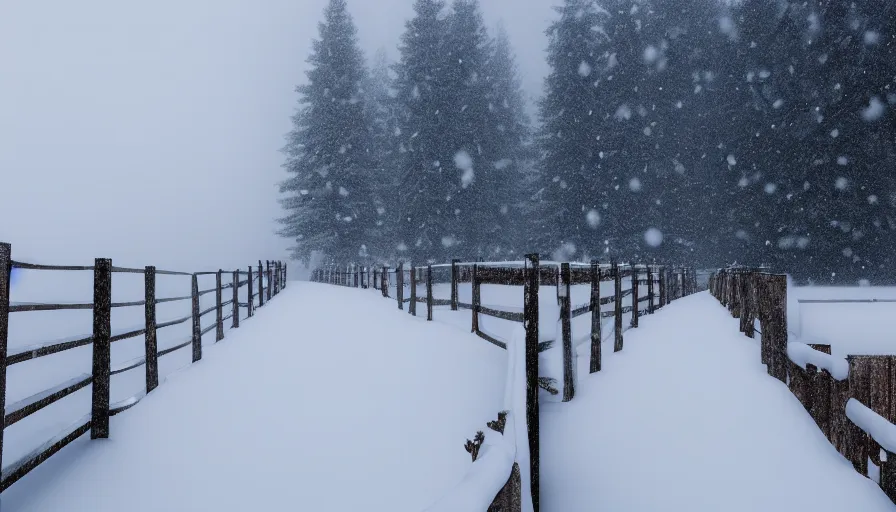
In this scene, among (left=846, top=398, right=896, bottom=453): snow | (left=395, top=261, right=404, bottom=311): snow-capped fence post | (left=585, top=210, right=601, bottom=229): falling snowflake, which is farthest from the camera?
(left=585, top=210, right=601, bottom=229): falling snowflake

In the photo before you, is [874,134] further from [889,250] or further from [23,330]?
[23,330]

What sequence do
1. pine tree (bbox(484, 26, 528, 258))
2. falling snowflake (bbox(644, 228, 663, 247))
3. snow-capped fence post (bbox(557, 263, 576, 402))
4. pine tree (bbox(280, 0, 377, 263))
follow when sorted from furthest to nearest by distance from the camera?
pine tree (bbox(280, 0, 377, 263)) < pine tree (bbox(484, 26, 528, 258)) < falling snowflake (bbox(644, 228, 663, 247)) < snow-capped fence post (bbox(557, 263, 576, 402))

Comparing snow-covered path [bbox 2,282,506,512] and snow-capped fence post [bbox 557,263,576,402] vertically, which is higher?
snow-capped fence post [bbox 557,263,576,402]

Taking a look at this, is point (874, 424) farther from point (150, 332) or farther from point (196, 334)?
point (196, 334)

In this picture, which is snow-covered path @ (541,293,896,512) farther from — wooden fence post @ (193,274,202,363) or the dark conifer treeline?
the dark conifer treeline

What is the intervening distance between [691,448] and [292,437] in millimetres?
3217

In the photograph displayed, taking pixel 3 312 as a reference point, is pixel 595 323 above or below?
below

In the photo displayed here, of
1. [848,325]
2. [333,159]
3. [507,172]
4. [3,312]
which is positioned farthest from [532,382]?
[333,159]

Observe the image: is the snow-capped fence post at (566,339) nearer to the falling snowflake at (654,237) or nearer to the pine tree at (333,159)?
the falling snowflake at (654,237)

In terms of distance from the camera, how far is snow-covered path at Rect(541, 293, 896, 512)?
3.49 m

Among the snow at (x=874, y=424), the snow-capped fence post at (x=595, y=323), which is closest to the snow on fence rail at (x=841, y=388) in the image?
the snow at (x=874, y=424)

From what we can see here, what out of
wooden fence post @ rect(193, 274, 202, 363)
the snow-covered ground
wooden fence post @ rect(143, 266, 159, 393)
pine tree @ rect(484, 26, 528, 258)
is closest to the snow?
the snow-covered ground

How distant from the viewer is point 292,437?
4578 millimetres

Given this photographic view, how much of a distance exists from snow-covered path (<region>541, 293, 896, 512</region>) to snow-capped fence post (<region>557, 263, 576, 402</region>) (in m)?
0.13
